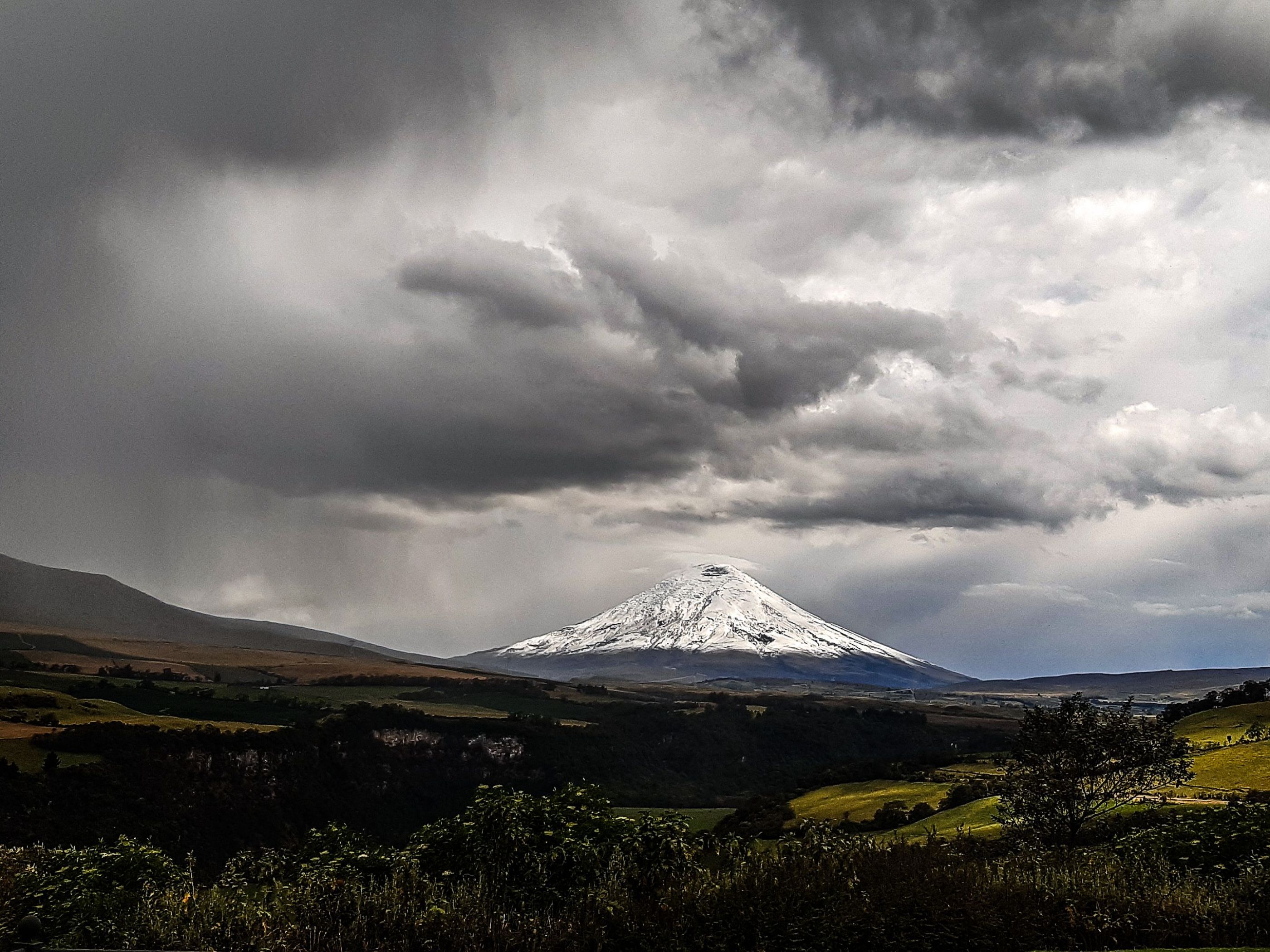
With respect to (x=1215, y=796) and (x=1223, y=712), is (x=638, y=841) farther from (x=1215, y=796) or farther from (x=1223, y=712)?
(x=1223, y=712)

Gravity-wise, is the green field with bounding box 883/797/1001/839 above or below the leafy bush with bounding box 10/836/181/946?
below

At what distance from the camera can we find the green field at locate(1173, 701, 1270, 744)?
214 feet

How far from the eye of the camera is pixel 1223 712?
77.1 meters

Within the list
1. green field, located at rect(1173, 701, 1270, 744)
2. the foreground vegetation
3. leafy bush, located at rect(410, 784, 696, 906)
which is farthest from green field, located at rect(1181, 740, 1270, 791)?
leafy bush, located at rect(410, 784, 696, 906)

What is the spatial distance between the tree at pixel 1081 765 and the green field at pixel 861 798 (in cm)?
3775

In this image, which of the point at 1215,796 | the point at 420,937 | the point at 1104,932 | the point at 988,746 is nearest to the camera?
the point at 420,937

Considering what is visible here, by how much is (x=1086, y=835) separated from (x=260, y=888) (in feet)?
86.4

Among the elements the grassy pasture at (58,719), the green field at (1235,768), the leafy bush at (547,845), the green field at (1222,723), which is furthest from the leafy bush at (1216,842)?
the grassy pasture at (58,719)

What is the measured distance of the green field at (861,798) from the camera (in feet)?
220

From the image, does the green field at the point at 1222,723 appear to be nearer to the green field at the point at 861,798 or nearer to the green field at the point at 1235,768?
the green field at the point at 1235,768

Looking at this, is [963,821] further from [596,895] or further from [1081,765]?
[596,895]

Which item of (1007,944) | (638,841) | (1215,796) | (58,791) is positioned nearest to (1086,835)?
(1215,796)

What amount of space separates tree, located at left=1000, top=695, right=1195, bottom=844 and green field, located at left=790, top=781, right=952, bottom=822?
37.7 m

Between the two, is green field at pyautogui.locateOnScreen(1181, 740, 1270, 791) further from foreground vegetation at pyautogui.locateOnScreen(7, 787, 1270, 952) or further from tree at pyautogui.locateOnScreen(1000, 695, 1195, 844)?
foreground vegetation at pyautogui.locateOnScreen(7, 787, 1270, 952)
